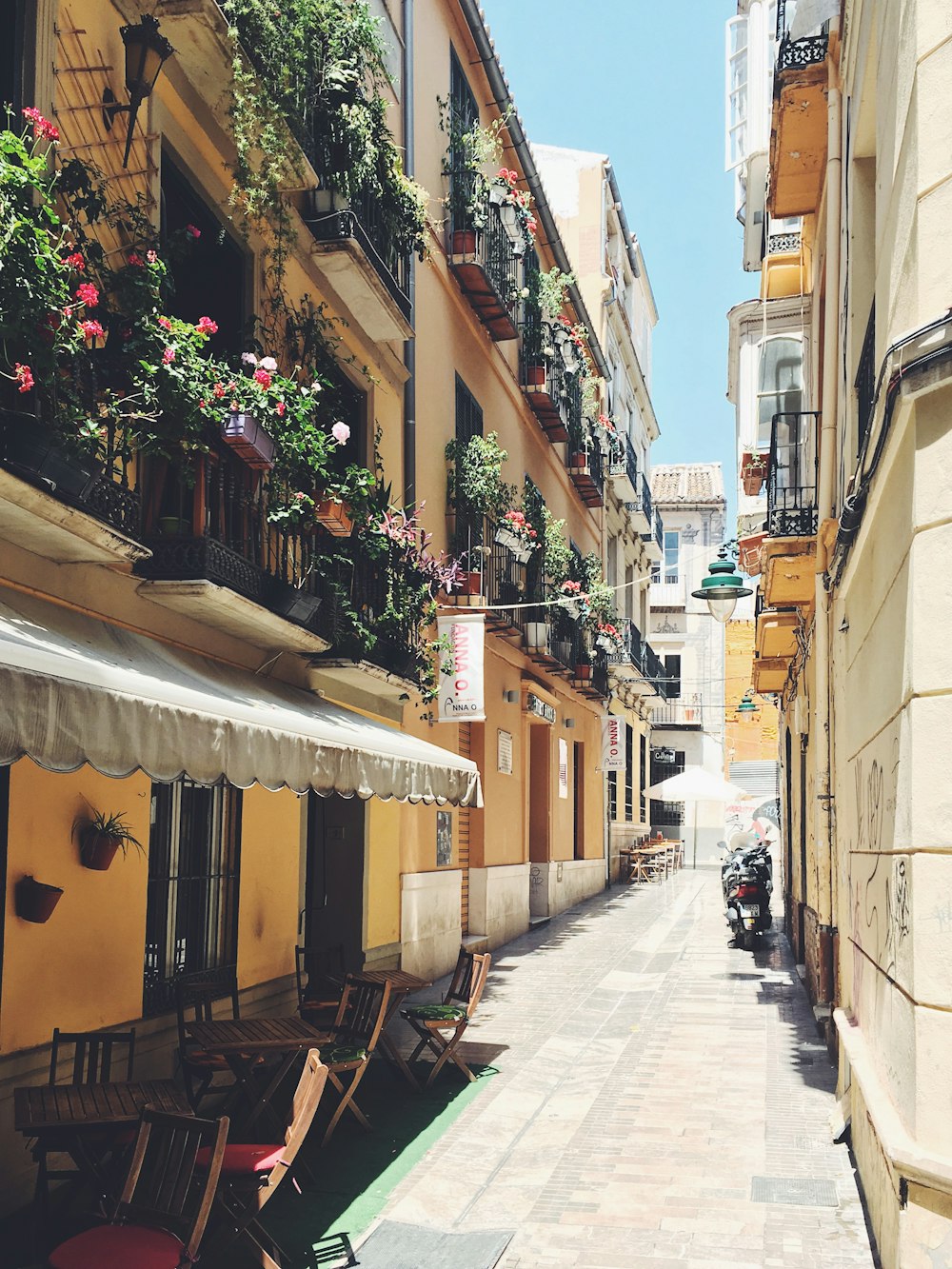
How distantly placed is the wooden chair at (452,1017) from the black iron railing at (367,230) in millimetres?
6005

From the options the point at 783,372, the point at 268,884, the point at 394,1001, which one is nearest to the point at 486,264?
the point at 783,372

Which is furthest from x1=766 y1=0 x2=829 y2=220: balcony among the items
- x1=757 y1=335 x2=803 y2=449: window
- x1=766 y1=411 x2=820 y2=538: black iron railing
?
x1=757 y1=335 x2=803 y2=449: window

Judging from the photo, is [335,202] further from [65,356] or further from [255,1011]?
[255,1011]

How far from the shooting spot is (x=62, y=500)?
5.82m

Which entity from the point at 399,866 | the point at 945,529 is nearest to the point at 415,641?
the point at 399,866

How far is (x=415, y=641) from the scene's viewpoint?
495 inches

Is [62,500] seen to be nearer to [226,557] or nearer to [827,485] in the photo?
[226,557]

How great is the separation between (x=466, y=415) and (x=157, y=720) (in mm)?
11817

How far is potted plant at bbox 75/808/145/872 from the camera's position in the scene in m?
7.02

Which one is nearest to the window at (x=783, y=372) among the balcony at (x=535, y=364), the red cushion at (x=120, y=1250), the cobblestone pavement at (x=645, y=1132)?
the balcony at (x=535, y=364)

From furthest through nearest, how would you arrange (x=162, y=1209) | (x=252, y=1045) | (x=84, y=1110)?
(x=252, y=1045) < (x=84, y=1110) < (x=162, y=1209)

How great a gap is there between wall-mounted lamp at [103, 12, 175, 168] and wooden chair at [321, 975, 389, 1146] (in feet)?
18.6

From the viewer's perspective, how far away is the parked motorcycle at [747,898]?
17094mm

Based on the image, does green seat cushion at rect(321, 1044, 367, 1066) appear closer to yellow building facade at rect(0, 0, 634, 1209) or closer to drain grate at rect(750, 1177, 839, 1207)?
yellow building facade at rect(0, 0, 634, 1209)
